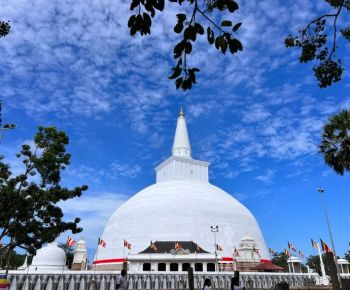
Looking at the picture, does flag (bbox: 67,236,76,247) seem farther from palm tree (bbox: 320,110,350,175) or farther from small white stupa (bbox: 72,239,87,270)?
palm tree (bbox: 320,110,350,175)

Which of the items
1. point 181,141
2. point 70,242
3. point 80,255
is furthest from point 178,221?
point 181,141

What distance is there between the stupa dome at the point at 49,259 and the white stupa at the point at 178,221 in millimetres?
9283

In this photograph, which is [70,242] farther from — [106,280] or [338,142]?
[338,142]

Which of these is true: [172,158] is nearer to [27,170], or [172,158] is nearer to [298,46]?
[27,170]

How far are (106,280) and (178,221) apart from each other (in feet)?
80.9

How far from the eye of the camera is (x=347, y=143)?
22078 millimetres

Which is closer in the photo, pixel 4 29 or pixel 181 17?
pixel 181 17

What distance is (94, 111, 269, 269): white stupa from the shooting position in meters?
51.4

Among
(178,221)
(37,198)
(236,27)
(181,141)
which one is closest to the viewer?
(236,27)

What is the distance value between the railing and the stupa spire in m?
37.3

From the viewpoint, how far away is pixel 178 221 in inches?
2084

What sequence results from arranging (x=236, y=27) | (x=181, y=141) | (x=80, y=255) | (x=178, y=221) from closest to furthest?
(x=236, y=27) → (x=178, y=221) → (x=80, y=255) → (x=181, y=141)

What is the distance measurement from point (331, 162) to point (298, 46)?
15.7 m

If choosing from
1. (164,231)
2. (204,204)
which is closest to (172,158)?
(204,204)
